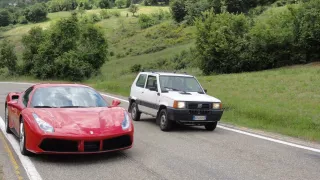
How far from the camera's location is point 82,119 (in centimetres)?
707

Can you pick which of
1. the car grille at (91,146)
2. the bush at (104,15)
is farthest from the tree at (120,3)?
the car grille at (91,146)

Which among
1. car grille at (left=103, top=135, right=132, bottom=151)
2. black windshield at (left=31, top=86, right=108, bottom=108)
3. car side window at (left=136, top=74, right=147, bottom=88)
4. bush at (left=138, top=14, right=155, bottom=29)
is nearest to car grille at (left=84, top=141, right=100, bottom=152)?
car grille at (left=103, top=135, right=132, bottom=151)

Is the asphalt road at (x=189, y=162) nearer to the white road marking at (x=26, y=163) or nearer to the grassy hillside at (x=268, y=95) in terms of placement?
the white road marking at (x=26, y=163)

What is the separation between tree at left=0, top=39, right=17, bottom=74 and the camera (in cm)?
A: 4716

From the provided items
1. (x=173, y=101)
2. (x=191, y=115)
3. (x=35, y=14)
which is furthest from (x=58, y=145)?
(x=35, y=14)

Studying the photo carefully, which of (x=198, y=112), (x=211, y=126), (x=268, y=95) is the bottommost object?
(x=268, y=95)

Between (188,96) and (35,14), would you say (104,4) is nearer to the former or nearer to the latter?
(35,14)

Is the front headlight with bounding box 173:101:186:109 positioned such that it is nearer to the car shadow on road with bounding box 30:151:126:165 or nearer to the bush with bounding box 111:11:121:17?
the car shadow on road with bounding box 30:151:126:165

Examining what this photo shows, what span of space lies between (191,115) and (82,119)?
4339 millimetres

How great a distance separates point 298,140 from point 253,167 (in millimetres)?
3600

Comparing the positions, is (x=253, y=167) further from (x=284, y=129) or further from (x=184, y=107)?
(x=284, y=129)

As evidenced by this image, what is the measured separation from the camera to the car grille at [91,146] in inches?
265

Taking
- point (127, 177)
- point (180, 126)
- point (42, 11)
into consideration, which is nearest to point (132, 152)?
point (127, 177)

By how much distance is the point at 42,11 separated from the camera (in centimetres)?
13438
